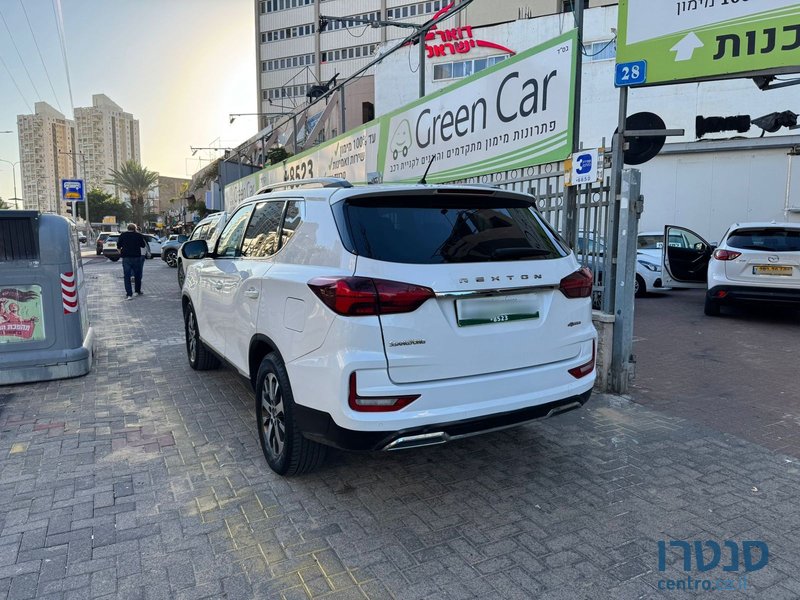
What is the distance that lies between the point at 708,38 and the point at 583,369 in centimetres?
350

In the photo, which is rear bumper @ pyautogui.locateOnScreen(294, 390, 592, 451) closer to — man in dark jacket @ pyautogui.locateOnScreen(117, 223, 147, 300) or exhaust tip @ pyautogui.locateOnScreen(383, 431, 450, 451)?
exhaust tip @ pyautogui.locateOnScreen(383, 431, 450, 451)

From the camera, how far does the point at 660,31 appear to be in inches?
205

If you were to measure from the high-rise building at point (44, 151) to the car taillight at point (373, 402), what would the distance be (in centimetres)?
6364

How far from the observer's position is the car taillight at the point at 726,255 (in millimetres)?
9250

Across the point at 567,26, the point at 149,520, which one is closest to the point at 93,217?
the point at 567,26

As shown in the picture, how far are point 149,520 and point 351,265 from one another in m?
1.87

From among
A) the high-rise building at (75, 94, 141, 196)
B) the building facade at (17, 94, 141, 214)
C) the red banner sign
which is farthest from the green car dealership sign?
the high-rise building at (75, 94, 141, 196)

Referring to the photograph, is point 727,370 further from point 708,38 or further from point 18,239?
point 18,239

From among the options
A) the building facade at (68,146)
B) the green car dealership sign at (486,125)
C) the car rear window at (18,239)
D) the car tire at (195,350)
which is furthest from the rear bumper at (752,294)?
the building facade at (68,146)

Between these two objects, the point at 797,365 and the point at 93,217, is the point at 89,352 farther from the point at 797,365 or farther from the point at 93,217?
the point at 93,217

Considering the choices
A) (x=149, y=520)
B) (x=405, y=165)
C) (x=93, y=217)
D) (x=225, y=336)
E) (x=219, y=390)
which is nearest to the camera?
(x=149, y=520)

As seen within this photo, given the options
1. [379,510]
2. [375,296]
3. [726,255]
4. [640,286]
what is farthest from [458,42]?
[379,510]

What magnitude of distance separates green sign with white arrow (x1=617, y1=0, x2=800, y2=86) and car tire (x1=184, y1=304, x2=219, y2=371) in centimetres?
521

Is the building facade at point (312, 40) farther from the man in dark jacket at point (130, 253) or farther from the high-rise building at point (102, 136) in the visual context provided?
the high-rise building at point (102, 136)
